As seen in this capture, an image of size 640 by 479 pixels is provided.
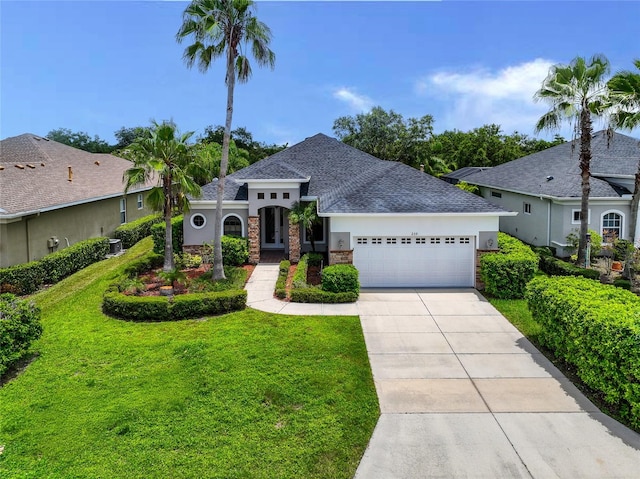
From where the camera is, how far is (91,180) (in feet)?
74.4

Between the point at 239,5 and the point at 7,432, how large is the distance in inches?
507

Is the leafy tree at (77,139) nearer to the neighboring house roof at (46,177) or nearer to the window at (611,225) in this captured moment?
the neighboring house roof at (46,177)

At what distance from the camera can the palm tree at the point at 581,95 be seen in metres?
15.6

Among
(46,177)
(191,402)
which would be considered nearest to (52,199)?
(46,177)

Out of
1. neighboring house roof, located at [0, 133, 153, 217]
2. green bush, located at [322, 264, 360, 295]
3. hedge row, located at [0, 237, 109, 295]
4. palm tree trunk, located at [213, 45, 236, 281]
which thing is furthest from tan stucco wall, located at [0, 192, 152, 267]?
green bush, located at [322, 264, 360, 295]

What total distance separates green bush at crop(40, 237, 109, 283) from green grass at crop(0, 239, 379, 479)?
480cm

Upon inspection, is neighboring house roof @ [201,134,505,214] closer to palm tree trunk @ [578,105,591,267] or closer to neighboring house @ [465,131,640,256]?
palm tree trunk @ [578,105,591,267]

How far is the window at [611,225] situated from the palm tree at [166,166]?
16.3 meters

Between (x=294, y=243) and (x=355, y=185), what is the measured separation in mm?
3444

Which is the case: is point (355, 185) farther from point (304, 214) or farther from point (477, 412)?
point (477, 412)

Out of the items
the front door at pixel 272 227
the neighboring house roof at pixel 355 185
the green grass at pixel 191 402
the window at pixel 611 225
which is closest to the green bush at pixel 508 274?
the neighboring house roof at pixel 355 185

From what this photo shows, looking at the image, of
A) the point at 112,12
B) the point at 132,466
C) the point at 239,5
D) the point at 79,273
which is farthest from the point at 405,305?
the point at 112,12

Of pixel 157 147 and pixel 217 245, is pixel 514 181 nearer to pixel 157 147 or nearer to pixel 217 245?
pixel 217 245

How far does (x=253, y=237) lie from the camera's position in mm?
18922
